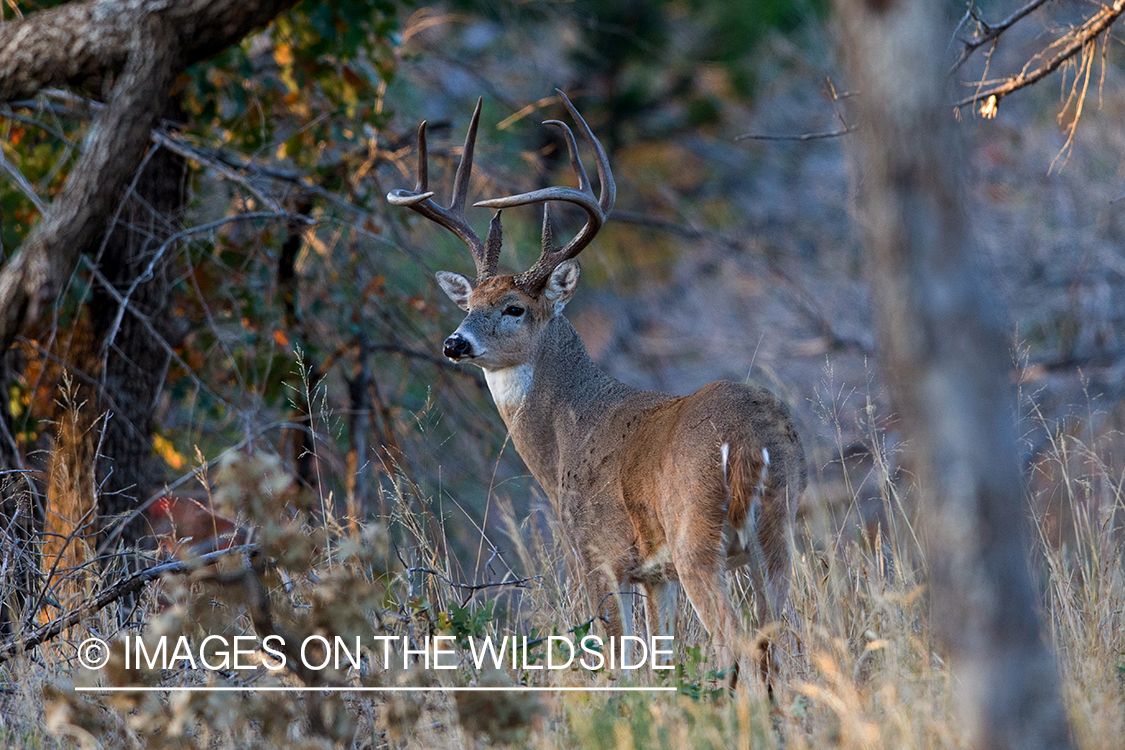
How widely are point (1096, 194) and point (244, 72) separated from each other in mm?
8472

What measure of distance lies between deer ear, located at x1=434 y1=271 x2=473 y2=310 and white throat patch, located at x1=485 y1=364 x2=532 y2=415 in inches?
20.3

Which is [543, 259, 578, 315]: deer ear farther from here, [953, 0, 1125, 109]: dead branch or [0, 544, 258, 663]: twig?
[0, 544, 258, 663]: twig

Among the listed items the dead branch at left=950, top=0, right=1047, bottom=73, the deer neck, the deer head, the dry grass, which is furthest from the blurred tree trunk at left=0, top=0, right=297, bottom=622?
the dead branch at left=950, top=0, right=1047, bottom=73

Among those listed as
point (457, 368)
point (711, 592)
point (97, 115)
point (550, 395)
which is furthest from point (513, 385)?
point (97, 115)

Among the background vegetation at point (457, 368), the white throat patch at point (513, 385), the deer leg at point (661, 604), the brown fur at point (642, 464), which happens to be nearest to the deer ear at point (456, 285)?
the brown fur at point (642, 464)

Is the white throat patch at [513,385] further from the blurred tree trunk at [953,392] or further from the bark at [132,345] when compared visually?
the blurred tree trunk at [953,392]

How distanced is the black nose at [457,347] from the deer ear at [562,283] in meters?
0.58

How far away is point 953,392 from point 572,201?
129 inches

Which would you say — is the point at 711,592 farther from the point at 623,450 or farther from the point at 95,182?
the point at 95,182

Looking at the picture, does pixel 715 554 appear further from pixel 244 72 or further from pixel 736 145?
pixel 736 145

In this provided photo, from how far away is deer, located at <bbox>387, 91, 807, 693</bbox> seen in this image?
13.5 ft

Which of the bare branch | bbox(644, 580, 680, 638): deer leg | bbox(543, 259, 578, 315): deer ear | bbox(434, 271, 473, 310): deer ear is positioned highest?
the bare branch

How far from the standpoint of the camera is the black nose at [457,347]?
535 cm

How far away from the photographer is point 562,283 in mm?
5754
